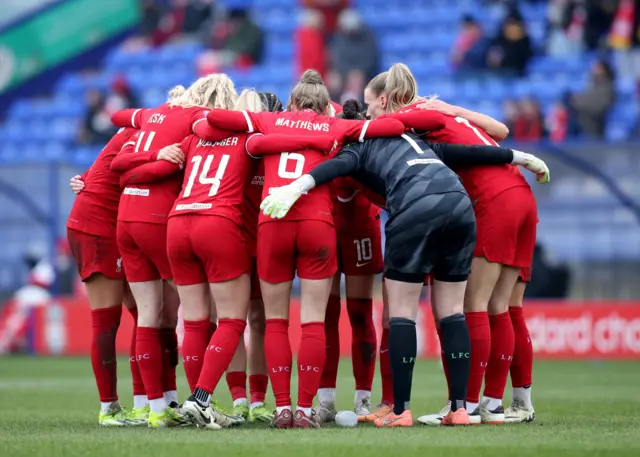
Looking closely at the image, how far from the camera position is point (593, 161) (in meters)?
15.3

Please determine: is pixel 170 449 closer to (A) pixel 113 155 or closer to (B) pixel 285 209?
(B) pixel 285 209

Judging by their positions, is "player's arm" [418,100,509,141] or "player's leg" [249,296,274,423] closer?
→ "player's arm" [418,100,509,141]

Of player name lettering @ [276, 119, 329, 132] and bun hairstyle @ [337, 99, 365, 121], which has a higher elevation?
bun hairstyle @ [337, 99, 365, 121]

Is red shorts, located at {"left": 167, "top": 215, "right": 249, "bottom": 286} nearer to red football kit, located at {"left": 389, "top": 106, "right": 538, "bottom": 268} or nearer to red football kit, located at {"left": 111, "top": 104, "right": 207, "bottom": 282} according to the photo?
red football kit, located at {"left": 111, "top": 104, "right": 207, "bottom": 282}

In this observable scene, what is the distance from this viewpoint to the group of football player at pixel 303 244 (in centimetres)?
721

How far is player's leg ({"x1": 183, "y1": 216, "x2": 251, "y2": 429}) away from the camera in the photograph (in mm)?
7172

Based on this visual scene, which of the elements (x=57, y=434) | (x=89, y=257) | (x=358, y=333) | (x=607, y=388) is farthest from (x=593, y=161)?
(x=57, y=434)

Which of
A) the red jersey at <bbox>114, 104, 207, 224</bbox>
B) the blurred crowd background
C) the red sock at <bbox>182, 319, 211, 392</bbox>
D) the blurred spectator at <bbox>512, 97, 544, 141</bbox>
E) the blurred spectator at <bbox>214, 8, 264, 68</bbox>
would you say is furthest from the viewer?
the blurred spectator at <bbox>214, 8, 264, 68</bbox>

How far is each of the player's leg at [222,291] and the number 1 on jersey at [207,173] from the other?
221 millimetres

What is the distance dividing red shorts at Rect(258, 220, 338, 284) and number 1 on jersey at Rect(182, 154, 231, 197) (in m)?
0.42

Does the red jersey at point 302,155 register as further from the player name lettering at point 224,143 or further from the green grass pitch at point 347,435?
the green grass pitch at point 347,435

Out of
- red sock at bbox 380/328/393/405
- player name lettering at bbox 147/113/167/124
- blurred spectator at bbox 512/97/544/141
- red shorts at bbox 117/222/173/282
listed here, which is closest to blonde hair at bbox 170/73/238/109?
player name lettering at bbox 147/113/167/124

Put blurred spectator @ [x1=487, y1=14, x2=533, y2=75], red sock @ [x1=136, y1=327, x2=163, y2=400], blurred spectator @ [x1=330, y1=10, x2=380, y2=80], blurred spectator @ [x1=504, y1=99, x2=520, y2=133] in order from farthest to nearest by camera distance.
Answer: blurred spectator @ [x1=330, y1=10, x2=380, y2=80] < blurred spectator @ [x1=487, y1=14, x2=533, y2=75] < blurred spectator @ [x1=504, y1=99, x2=520, y2=133] < red sock @ [x1=136, y1=327, x2=163, y2=400]

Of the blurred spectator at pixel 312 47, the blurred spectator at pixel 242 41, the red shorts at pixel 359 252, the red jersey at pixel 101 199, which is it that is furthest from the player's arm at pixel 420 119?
the blurred spectator at pixel 242 41
